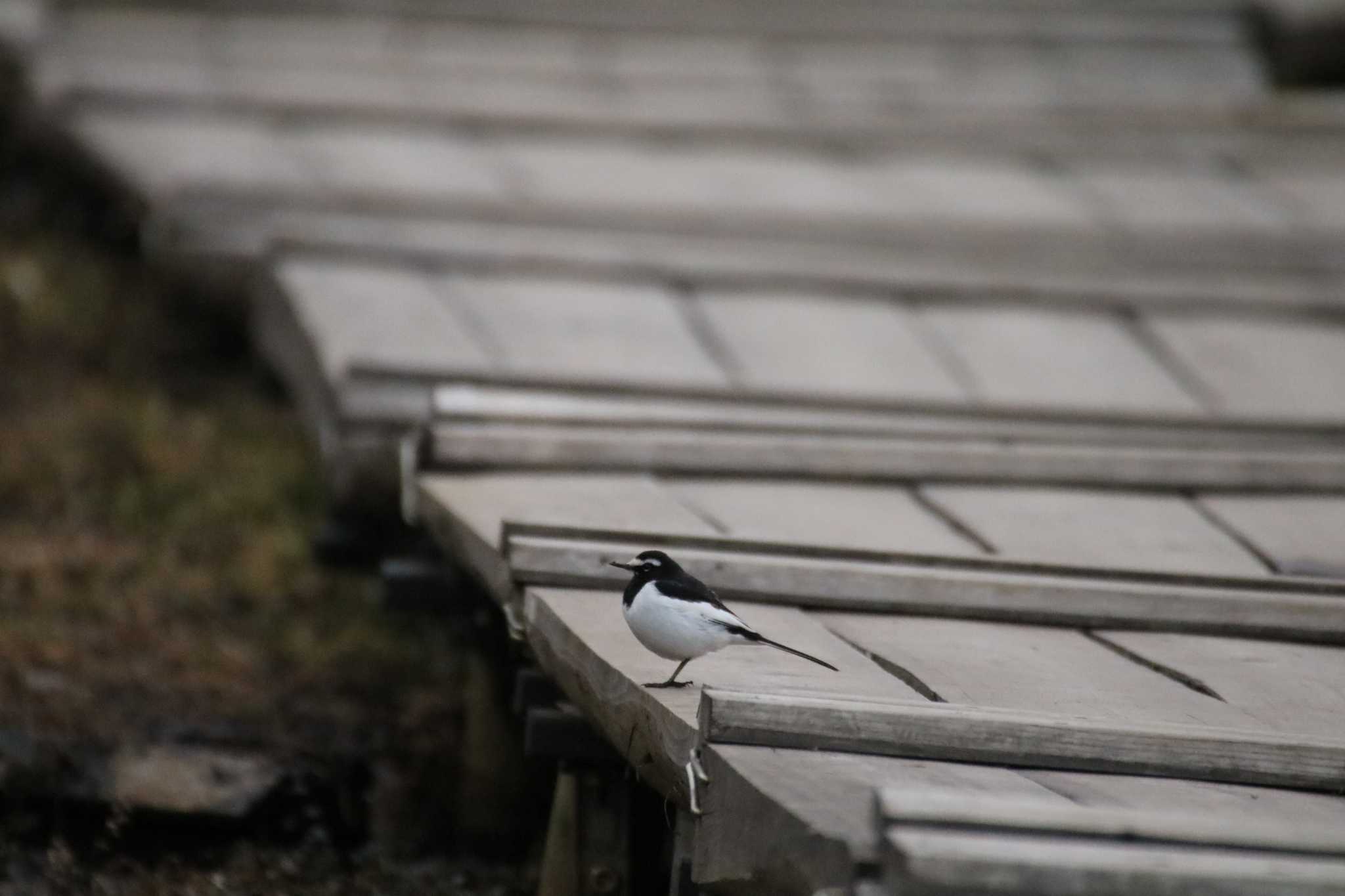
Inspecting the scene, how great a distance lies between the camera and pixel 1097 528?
5.37 meters

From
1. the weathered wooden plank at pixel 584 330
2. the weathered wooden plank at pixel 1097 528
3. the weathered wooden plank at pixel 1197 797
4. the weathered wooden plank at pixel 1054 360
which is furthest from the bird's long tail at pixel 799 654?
the weathered wooden plank at pixel 1054 360

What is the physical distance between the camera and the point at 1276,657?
420 centimetres

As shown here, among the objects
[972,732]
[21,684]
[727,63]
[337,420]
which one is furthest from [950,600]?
[727,63]

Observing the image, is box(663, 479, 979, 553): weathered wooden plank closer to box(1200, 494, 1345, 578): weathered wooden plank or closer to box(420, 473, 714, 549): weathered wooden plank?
box(420, 473, 714, 549): weathered wooden plank

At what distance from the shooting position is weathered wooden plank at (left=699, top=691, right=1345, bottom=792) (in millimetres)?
3094

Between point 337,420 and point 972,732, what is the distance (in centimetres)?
364

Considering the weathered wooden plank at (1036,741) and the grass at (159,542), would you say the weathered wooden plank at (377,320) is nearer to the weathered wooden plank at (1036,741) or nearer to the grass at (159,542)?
the grass at (159,542)

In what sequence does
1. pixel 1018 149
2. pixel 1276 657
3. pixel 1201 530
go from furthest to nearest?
pixel 1018 149 < pixel 1201 530 < pixel 1276 657

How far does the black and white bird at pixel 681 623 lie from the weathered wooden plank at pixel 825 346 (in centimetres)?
318

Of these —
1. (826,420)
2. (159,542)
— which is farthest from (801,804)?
(159,542)

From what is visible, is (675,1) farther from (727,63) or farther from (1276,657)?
(1276,657)

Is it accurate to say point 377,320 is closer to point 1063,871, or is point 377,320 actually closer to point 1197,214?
point 1197,214

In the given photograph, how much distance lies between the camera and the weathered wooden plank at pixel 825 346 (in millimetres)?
7234

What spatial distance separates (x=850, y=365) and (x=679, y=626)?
4.11m
